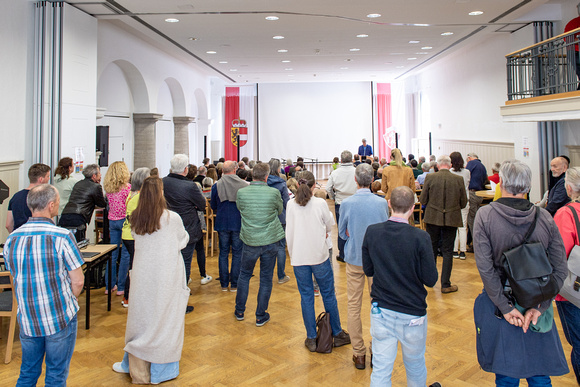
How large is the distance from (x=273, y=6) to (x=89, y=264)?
4865 mm

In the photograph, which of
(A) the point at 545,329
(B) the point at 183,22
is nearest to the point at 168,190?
(A) the point at 545,329

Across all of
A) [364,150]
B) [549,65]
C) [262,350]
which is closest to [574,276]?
[262,350]

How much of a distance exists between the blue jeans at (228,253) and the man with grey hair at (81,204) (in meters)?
1.44

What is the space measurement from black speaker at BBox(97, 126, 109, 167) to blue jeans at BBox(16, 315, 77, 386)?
7.54m

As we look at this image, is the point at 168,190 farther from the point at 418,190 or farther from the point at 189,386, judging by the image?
the point at 418,190

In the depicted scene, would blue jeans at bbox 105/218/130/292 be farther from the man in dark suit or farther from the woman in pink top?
the man in dark suit

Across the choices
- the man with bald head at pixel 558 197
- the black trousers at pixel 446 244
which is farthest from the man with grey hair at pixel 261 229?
the man with bald head at pixel 558 197

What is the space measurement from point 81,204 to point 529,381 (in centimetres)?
451

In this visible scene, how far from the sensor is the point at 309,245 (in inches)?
148

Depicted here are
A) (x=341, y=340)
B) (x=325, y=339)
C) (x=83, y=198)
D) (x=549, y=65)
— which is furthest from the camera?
(x=549, y=65)

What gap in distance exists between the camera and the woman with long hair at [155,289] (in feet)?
10.7

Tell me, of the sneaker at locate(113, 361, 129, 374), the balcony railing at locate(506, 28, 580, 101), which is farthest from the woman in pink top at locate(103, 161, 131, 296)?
the balcony railing at locate(506, 28, 580, 101)

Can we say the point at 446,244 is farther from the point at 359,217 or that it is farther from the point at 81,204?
the point at 81,204

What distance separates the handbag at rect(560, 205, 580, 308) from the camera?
8.86 ft
